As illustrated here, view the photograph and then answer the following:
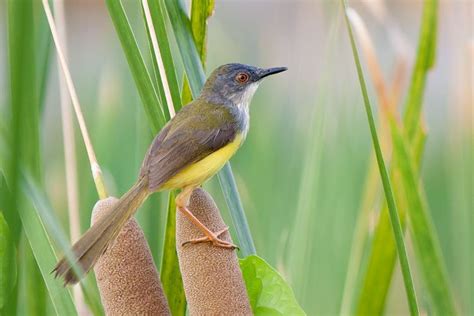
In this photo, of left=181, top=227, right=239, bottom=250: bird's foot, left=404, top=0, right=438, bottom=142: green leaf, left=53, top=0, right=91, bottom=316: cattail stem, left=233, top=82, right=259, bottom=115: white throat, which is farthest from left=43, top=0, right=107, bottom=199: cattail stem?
left=404, top=0, right=438, bottom=142: green leaf

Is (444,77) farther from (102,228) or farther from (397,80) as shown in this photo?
(102,228)

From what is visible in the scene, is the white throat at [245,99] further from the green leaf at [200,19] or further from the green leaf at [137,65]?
the green leaf at [137,65]

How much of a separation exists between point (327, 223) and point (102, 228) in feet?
3.87

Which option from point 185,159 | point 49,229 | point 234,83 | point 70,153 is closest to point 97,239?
point 49,229

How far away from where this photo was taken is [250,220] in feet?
7.08

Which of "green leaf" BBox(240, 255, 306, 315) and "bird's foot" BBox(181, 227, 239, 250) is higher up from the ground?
"bird's foot" BBox(181, 227, 239, 250)

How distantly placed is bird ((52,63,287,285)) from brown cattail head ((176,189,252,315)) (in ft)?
0.04

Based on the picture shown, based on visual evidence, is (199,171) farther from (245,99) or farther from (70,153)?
(245,99)

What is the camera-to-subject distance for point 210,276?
116 cm

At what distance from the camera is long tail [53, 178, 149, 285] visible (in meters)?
0.94

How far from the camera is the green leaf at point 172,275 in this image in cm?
136

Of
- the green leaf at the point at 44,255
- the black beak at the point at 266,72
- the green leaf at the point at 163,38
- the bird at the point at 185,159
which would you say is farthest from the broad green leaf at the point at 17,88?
the black beak at the point at 266,72

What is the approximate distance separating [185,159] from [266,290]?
0.22 meters

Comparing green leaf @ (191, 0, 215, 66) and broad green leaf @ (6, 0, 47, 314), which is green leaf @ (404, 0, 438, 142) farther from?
broad green leaf @ (6, 0, 47, 314)
